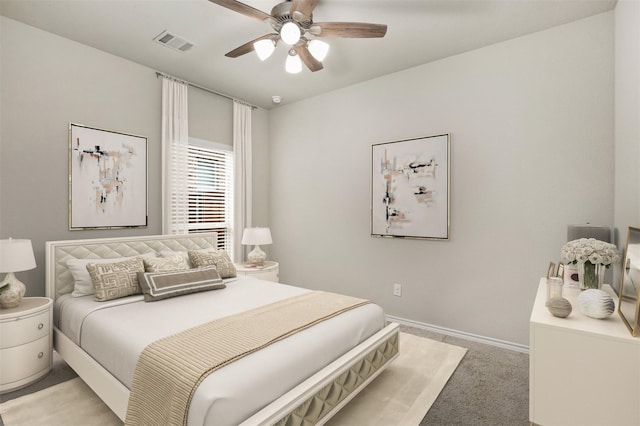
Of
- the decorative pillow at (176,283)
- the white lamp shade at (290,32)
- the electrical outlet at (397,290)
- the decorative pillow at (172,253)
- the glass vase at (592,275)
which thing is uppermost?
the white lamp shade at (290,32)

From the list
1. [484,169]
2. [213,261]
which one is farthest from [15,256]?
[484,169]

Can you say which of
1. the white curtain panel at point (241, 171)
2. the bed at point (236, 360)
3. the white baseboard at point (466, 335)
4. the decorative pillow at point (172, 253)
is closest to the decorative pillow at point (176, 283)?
the bed at point (236, 360)

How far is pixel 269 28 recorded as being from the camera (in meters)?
2.75

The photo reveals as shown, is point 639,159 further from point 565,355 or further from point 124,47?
point 124,47

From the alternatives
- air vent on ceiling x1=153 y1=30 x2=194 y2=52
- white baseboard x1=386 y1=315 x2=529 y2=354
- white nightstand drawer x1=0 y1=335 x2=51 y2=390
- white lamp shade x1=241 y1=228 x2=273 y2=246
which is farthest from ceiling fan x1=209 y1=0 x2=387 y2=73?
white baseboard x1=386 y1=315 x2=529 y2=354

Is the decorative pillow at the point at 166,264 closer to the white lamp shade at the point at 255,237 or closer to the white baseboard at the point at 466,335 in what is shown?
the white lamp shade at the point at 255,237

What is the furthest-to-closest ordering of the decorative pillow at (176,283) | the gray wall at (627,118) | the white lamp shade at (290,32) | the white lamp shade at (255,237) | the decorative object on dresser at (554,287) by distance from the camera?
the white lamp shade at (255,237) → the decorative pillow at (176,283) → the white lamp shade at (290,32) → the gray wall at (627,118) → the decorative object on dresser at (554,287)

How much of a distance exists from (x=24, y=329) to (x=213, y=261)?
4.76 feet

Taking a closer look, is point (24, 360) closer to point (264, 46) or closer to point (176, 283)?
point (176, 283)

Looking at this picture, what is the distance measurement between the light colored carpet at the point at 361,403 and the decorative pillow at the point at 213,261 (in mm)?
1259

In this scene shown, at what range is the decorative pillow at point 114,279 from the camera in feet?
8.24

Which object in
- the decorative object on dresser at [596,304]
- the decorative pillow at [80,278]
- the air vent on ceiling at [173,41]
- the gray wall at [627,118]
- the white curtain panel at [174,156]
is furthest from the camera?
the white curtain panel at [174,156]

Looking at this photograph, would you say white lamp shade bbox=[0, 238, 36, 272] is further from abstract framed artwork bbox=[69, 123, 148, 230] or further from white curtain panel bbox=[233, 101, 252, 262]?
white curtain panel bbox=[233, 101, 252, 262]

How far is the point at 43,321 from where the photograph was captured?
94.0 inches
